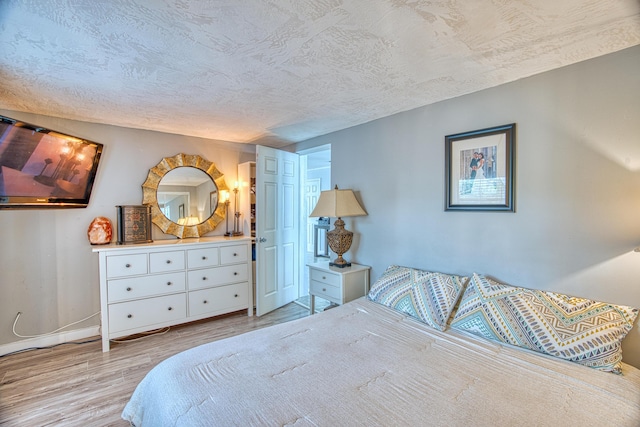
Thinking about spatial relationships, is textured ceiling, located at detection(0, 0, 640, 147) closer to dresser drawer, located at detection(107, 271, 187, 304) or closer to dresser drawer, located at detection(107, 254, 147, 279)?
dresser drawer, located at detection(107, 254, 147, 279)

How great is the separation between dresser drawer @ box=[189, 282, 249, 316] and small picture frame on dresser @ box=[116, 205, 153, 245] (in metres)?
0.81

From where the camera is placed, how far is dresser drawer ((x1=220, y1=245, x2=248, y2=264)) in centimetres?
334

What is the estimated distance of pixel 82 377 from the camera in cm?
226

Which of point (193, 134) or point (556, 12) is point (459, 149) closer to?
point (556, 12)

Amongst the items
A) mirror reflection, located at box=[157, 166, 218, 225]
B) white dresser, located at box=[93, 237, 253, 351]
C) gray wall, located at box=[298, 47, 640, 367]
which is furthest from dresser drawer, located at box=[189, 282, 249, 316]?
gray wall, located at box=[298, 47, 640, 367]

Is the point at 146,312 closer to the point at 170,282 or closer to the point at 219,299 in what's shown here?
the point at 170,282

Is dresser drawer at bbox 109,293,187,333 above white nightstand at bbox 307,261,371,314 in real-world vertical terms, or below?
→ below

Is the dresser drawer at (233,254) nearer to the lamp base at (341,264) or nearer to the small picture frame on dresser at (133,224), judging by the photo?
the small picture frame on dresser at (133,224)

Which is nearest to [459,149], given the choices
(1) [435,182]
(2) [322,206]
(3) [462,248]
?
(1) [435,182]

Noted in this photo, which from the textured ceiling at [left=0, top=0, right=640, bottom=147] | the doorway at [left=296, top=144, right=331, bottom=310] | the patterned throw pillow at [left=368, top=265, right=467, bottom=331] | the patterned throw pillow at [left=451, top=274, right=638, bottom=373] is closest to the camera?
the textured ceiling at [left=0, top=0, right=640, bottom=147]

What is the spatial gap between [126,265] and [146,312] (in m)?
0.52

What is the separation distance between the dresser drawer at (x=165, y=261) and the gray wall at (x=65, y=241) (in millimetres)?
488

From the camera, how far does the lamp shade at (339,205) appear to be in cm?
282

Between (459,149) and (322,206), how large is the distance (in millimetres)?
1348
